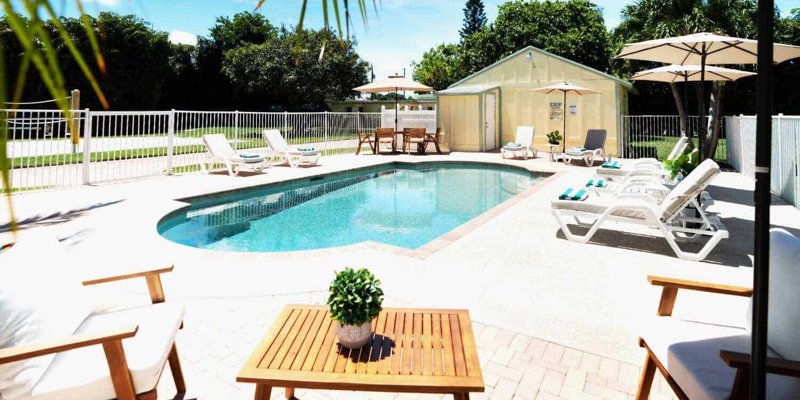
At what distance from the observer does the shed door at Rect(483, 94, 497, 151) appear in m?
17.3

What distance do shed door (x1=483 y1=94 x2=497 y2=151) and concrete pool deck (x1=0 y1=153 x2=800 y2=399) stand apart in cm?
1039

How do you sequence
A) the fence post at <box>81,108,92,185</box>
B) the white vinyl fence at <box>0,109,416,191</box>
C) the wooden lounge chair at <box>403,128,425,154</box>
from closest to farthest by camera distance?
the fence post at <box>81,108,92,185</box> → the white vinyl fence at <box>0,109,416,191</box> → the wooden lounge chair at <box>403,128,425,154</box>

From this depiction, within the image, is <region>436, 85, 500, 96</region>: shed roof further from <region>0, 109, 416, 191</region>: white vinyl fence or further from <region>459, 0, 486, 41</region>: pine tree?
<region>459, 0, 486, 41</region>: pine tree

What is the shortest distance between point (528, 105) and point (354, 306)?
1655 centimetres

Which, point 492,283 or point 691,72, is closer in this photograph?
point 492,283

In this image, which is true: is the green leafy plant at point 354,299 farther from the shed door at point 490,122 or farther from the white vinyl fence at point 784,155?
the shed door at point 490,122

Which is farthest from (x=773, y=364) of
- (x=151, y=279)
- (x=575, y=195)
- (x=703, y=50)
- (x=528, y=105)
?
(x=528, y=105)

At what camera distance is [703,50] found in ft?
20.3

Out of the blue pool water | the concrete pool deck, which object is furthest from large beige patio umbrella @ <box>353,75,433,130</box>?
the concrete pool deck

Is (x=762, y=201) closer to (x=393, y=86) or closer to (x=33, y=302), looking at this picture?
(x=33, y=302)

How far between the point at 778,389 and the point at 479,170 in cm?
1234

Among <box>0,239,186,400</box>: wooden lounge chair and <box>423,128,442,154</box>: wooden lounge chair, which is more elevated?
<box>423,128,442,154</box>: wooden lounge chair

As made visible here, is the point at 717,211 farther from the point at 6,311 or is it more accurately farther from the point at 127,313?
the point at 6,311

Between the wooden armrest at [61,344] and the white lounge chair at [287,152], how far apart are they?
11359mm
